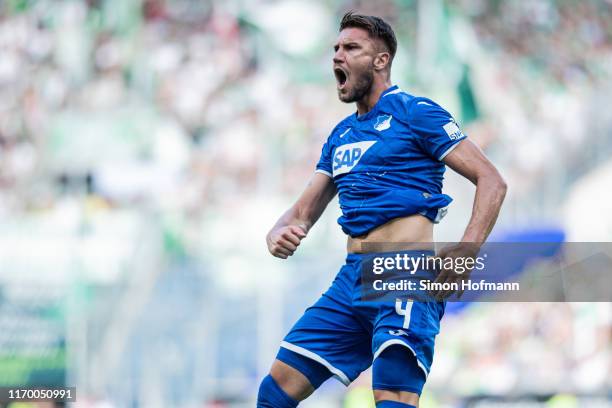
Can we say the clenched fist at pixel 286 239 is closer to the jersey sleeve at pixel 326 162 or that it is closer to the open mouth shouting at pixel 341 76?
the jersey sleeve at pixel 326 162

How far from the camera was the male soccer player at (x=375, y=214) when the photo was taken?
15.6ft

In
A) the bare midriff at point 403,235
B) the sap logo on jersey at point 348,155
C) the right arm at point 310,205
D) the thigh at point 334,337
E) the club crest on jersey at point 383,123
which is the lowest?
the thigh at point 334,337

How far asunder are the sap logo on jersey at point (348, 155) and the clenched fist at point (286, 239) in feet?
1.16

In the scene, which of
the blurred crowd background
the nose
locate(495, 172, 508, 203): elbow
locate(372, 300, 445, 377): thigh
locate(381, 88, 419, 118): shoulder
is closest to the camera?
locate(495, 172, 508, 203): elbow

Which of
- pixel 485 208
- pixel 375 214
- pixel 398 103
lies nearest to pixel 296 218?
pixel 375 214

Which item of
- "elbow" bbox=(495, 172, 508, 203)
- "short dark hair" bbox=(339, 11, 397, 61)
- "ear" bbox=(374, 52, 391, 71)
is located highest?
"short dark hair" bbox=(339, 11, 397, 61)

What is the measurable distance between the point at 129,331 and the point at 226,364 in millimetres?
1330

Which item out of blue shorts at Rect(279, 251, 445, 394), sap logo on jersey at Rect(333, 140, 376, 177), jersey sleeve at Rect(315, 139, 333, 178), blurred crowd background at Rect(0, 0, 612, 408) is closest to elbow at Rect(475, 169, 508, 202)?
blue shorts at Rect(279, 251, 445, 394)

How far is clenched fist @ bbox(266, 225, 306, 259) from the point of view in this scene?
4930mm

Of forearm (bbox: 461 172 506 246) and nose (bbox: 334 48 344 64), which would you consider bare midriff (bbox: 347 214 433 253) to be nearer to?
forearm (bbox: 461 172 506 246)

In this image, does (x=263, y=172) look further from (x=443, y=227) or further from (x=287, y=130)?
(x=443, y=227)

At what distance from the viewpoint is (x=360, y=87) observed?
511 cm

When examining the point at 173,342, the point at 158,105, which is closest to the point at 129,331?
the point at 173,342

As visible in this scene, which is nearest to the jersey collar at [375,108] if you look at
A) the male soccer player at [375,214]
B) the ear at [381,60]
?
the male soccer player at [375,214]
